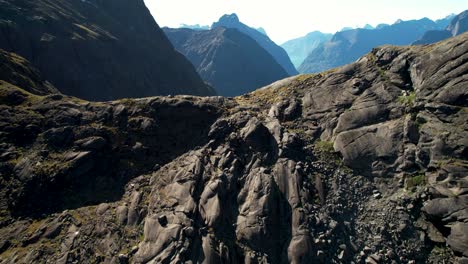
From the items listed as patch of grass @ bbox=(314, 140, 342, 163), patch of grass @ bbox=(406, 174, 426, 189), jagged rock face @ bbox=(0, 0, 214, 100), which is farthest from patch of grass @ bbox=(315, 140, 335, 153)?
jagged rock face @ bbox=(0, 0, 214, 100)

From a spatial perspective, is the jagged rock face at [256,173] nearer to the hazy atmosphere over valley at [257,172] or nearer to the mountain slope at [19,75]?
the hazy atmosphere over valley at [257,172]

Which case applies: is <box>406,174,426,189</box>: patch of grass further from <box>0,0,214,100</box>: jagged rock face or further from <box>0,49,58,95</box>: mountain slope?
<box>0,0,214,100</box>: jagged rock face

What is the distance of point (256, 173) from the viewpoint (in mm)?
45062

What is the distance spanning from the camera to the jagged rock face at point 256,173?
123 feet

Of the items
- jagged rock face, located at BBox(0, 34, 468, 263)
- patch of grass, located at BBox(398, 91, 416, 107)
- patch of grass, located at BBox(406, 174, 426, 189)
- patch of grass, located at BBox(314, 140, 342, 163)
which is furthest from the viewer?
patch of grass, located at BBox(314, 140, 342, 163)

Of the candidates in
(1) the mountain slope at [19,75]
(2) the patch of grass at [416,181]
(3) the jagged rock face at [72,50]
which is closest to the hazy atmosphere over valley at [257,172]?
(2) the patch of grass at [416,181]

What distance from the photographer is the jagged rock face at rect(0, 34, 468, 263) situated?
37438 mm

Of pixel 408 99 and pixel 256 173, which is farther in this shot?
pixel 408 99

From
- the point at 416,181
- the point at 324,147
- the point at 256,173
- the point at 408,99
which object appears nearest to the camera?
the point at 416,181

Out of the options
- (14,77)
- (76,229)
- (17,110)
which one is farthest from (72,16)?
(76,229)

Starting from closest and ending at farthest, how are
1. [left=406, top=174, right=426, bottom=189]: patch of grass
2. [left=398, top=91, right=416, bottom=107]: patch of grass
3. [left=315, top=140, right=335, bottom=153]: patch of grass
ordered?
[left=406, top=174, right=426, bottom=189]: patch of grass < [left=398, top=91, right=416, bottom=107]: patch of grass < [left=315, top=140, right=335, bottom=153]: patch of grass

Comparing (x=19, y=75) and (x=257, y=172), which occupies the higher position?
(x=19, y=75)

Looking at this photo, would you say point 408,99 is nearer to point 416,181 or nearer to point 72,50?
point 416,181

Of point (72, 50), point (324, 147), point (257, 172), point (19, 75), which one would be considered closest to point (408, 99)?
point (324, 147)
